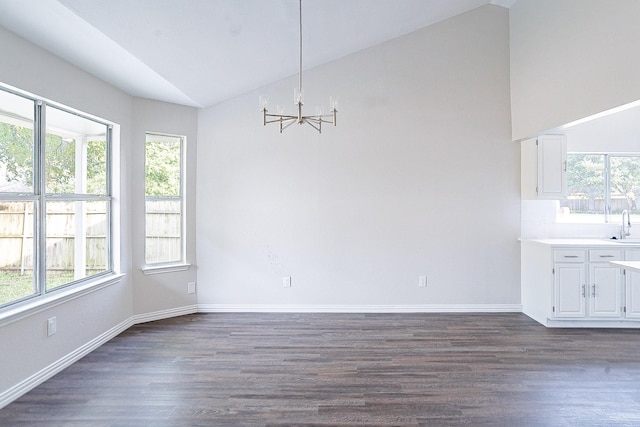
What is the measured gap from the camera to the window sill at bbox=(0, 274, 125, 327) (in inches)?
104

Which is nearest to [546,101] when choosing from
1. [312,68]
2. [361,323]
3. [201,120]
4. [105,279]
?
[312,68]

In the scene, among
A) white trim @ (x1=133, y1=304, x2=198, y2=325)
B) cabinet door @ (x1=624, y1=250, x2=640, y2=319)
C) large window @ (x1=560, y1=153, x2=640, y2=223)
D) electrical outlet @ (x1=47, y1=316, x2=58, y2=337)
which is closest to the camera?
electrical outlet @ (x1=47, y1=316, x2=58, y2=337)

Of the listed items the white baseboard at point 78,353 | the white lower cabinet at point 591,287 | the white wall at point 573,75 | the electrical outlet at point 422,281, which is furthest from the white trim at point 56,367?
the white wall at point 573,75

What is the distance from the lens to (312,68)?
479 cm

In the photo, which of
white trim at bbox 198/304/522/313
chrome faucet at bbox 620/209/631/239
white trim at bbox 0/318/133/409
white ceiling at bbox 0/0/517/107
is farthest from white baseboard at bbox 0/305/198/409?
chrome faucet at bbox 620/209/631/239

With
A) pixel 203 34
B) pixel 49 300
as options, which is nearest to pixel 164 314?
pixel 49 300

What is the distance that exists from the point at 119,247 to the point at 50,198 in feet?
3.36

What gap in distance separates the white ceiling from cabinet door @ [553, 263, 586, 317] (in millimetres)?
3208

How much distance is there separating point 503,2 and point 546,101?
1519 millimetres

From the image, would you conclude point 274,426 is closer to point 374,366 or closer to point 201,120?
point 374,366

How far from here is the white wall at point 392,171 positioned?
4.79 metres

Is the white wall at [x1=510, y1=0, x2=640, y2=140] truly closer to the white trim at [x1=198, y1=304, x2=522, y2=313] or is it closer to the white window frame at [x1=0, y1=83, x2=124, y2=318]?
the white trim at [x1=198, y1=304, x2=522, y2=313]

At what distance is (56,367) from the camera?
10.2 feet

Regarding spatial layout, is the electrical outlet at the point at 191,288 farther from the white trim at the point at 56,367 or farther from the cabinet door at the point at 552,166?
the cabinet door at the point at 552,166
